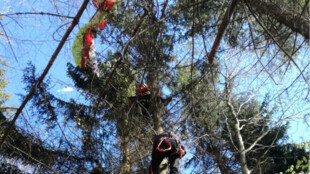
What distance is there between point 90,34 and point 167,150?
1.66 meters

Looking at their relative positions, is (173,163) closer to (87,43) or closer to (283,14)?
(87,43)

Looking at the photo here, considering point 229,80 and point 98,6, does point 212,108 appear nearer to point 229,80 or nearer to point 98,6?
point 229,80

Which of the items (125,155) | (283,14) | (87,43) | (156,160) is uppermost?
(283,14)

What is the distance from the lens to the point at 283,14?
2.92m

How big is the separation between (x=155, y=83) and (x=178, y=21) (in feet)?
3.12

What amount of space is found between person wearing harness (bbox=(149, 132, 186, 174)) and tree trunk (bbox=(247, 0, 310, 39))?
1.83 metres

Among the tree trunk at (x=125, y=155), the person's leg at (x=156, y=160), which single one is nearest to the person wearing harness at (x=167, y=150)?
the person's leg at (x=156, y=160)

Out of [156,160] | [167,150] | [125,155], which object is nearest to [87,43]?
[167,150]

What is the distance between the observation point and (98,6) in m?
2.49

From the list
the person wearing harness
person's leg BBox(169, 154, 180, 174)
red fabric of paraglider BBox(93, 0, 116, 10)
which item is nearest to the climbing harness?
red fabric of paraglider BBox(93, 0, 116, 10)

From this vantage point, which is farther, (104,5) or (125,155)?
(125,155)

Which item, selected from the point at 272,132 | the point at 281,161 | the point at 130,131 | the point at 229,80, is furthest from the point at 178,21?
the point at 281,161

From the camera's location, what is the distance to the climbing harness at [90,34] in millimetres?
2537

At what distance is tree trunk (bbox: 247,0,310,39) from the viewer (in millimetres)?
2674
